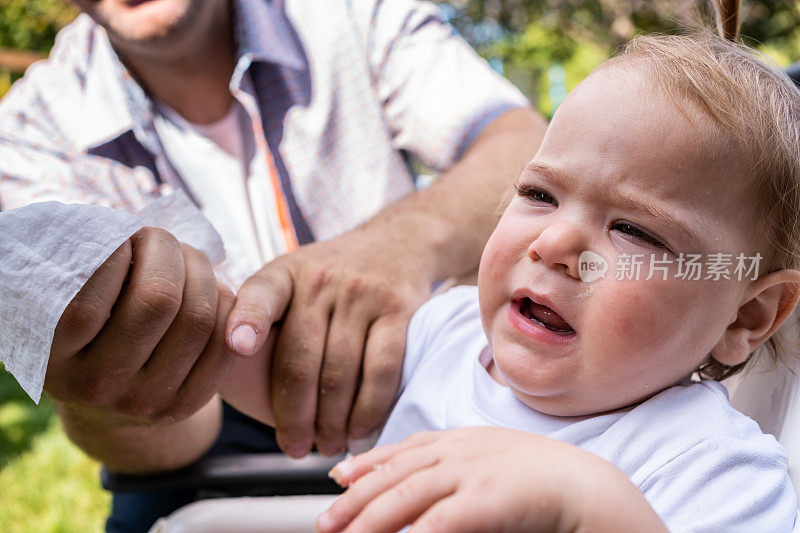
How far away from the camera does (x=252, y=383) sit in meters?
0.71

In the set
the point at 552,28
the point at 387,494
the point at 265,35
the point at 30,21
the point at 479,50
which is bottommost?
the point at 479,50

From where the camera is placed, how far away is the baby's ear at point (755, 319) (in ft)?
1.80

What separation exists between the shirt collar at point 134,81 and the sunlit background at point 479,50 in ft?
1.45

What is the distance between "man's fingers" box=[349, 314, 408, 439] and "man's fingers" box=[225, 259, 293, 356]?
0.30 feet

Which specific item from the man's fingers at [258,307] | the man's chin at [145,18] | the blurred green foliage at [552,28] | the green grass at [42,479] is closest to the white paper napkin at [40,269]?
the man's fingers at [258,307]

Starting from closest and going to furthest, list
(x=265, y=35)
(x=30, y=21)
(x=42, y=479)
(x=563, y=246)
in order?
(x=563, y=246)
(x=265, y=35)
(x=42, y=479)
(x=30, y=21)

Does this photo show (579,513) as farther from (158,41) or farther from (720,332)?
(158,41)

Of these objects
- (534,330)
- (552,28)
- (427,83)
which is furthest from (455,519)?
(552,28)

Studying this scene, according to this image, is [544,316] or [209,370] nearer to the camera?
[544,316]

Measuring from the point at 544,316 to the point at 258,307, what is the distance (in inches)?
9.3

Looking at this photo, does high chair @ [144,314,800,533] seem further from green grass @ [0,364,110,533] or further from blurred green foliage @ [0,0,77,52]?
blurred green foliage @ [0,0,77,52]

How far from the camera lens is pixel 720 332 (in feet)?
1.79

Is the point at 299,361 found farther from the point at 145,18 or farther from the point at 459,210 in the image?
the point at 145,18

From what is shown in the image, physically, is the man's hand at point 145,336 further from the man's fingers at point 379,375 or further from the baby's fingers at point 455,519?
the baby's fingers at point 455,519
